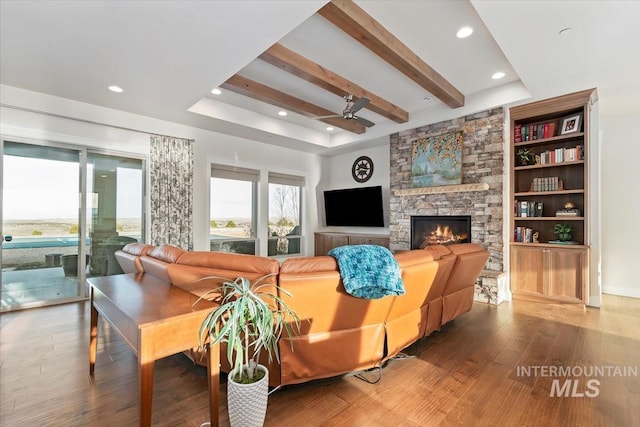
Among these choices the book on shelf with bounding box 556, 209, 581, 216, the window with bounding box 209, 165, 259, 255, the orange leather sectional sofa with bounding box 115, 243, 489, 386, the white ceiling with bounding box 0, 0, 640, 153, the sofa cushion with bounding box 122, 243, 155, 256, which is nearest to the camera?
the orange leather sectional sofa with bounding box 115, 243, 489, 386

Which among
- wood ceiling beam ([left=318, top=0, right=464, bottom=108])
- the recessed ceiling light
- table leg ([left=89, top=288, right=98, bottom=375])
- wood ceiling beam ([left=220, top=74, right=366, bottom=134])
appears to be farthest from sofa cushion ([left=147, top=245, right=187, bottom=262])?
the recessed ceiling light

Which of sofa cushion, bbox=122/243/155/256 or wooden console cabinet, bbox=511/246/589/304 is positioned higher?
sofa cushion, bbox=122/243/155/256

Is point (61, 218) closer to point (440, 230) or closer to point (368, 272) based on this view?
point (368, 272)

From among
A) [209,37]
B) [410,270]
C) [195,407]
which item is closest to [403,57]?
[209,37]

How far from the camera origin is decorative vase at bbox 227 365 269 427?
1534 mm

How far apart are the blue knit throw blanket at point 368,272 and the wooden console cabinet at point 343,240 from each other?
13.7ft

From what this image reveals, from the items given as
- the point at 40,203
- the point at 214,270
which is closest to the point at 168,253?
the point at 214,270

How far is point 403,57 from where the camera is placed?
333cm

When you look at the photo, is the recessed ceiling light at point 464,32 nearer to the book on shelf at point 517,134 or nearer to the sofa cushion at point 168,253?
the book on shelf at point 517,134

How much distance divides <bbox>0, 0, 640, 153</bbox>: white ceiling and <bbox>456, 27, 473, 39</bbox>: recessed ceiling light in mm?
65

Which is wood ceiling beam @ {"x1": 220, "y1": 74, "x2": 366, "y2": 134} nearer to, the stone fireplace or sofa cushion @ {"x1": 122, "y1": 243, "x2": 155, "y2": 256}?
the stone fireplace

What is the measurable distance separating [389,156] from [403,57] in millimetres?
3229

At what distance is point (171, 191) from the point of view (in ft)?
16.4

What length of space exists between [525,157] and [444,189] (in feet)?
4.11
